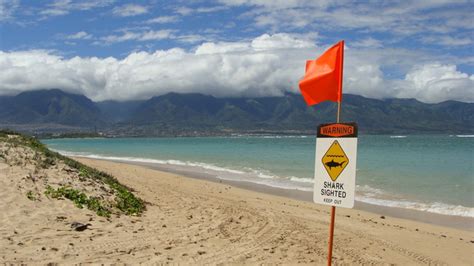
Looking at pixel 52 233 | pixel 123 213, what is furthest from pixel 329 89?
pixel 123 213

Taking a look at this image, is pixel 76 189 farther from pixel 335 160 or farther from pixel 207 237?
pixel 335 160

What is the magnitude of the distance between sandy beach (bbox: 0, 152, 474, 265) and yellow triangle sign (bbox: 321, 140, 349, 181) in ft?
8.53

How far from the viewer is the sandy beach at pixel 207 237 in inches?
275

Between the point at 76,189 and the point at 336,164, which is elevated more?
the point at 336,164

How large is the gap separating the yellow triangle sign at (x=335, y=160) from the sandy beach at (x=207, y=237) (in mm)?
2600

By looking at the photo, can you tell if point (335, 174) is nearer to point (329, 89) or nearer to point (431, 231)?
point (329, 89)

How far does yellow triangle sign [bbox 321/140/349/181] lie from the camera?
17.0 feet

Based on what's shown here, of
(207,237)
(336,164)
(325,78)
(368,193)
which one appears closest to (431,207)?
(368,193)

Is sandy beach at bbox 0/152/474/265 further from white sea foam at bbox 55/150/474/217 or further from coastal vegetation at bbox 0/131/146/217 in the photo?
white sea foam at bbox 55/150/474/217

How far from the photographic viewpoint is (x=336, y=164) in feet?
17.3

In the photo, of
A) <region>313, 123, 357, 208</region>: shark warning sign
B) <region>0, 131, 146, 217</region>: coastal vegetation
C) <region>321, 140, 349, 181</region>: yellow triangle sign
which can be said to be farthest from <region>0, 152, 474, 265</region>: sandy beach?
<region>321, 140, 349, 181</region>: yellow triangle sign

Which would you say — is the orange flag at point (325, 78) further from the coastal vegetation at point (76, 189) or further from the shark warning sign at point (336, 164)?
the coastal vegetation at point (76, 189)

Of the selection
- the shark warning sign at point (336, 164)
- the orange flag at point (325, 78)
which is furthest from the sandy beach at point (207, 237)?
the orange flag at point (325, 78)

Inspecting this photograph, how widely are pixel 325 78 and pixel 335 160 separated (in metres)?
1.16
